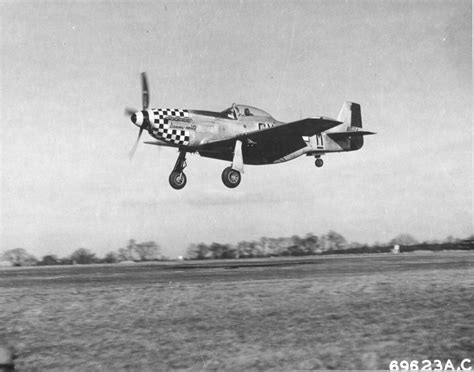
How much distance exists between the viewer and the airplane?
2420 centimetres

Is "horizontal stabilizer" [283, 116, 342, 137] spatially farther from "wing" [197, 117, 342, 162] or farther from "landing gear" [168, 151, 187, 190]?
"landing gear" [168, 151, 187, 190]

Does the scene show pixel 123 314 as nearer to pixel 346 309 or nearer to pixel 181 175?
pixel 346 309

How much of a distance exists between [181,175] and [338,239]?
302 feet

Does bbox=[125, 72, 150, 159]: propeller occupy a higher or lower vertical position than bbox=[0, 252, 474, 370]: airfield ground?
higher

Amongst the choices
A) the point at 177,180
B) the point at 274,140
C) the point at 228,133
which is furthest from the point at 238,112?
the point at 177,180

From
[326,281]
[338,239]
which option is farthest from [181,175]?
[338,239]

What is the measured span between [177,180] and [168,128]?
2.71m

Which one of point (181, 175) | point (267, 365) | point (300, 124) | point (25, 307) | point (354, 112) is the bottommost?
point (267, 365)

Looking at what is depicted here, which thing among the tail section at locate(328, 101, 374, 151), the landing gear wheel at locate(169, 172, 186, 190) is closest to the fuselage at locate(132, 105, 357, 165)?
the landing gear wheel at locate(169, 172, 186, 190)

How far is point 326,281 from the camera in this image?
15.5 m

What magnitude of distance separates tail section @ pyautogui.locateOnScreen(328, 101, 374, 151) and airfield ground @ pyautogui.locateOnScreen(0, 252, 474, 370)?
1523 centimetres

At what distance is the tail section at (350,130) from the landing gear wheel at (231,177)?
23.4 feet

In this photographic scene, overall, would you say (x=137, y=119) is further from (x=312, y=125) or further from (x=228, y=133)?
(x=312, y=125)

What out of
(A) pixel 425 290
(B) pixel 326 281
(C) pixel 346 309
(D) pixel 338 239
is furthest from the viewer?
(D) pixel 338 239
